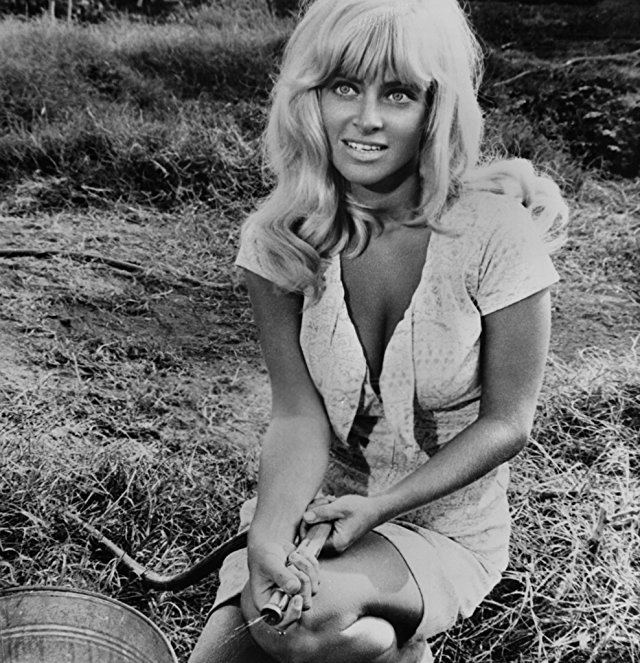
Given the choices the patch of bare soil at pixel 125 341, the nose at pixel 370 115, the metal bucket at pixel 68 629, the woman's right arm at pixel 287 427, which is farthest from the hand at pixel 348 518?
the patch of bare soil at pixel 125 341

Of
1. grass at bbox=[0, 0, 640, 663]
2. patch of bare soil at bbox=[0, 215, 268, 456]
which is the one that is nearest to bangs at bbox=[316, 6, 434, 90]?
grass at bbox=[0, 0, 640, 663]

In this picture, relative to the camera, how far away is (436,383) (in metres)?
2.21

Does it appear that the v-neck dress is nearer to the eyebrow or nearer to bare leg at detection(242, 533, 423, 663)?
bare leg at detection(242, 533, 423, 663)

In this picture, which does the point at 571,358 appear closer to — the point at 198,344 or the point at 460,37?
the point at 198,344

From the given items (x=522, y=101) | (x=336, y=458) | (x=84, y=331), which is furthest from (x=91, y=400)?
(x=522, y=101)

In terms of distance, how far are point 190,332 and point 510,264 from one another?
2255mm

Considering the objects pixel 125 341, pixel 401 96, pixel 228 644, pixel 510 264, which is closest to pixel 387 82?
pixel 401 96

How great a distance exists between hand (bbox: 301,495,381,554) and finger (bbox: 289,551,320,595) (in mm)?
69

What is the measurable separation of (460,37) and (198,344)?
2231 mm

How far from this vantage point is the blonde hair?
2.05m

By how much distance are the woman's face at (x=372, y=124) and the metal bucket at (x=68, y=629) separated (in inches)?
40.7

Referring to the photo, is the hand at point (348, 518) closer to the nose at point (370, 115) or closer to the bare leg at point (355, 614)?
the bare leg at point (355, 614)

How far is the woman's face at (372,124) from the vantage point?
2.11m

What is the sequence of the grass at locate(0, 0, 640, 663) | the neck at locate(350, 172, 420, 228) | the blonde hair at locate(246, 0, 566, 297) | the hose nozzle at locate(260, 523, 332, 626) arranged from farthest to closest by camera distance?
the grass at locate(0, 0, 640, 663)
the neck at locate(350, 172, 420, 228)
the blonde hair at locate(246, 0, 566, 297)
the hose nozzle at locate(260, 523, 332, 626)
